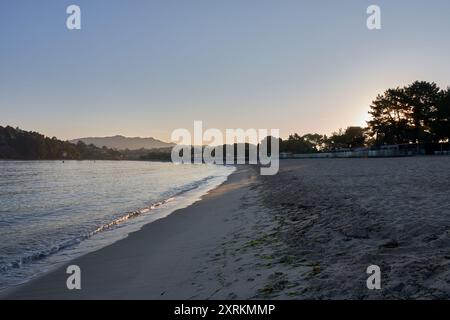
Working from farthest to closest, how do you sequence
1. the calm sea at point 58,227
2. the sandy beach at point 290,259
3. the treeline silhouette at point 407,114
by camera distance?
the treeline silhouette at point 407,114 < the calm sea at point 58,227 < the sandy beach at point 290,259

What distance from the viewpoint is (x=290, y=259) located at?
21.9ft

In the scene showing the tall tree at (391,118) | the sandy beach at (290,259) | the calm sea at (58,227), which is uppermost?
the tall tree at (391,118)

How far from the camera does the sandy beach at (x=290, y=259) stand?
5020mm

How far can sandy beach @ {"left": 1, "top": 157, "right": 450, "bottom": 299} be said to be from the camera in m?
5.02

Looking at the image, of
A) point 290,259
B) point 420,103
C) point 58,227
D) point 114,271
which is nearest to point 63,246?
point 58,227

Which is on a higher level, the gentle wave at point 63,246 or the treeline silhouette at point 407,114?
the treeline silhouette at point 407,114

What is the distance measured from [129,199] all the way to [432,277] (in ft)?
67.9

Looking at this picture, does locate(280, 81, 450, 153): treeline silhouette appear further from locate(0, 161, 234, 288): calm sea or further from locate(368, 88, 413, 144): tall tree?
locate(0, 161, 234, 288): calm sea

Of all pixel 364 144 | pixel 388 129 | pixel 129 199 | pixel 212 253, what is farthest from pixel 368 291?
pixel 364 144

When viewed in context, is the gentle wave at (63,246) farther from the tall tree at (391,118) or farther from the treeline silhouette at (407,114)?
the tall tree at (391,118)

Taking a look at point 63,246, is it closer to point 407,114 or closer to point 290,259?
point 290,259

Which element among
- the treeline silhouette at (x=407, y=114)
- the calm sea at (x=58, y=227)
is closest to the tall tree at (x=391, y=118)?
the treeline silhouette at (x=407, y=114)

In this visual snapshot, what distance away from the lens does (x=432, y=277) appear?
4656 mm

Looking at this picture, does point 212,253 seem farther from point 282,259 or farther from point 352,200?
point 352,200
